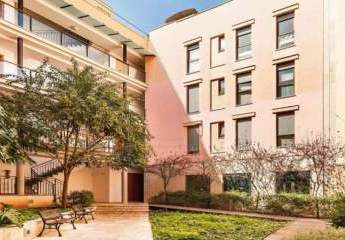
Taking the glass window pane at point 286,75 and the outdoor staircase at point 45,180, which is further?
the glass window pane at point 286,75

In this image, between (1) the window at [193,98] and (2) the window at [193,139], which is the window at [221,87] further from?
(2) the window at [193,139]

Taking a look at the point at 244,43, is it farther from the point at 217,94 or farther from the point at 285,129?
the point at 285,129

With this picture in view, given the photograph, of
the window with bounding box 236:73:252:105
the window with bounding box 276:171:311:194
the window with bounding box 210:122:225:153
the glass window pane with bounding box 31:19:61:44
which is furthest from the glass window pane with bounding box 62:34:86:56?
the window with bounding box 276:171:311:194

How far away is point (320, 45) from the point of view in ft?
89.5

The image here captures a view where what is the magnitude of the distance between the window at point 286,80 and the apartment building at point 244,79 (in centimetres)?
6

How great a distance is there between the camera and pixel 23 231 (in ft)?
48.9

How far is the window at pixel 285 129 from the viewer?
1115 inches

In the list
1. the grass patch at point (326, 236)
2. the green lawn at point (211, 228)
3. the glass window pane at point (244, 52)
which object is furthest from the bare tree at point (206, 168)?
the grass patch at point (326, 236)

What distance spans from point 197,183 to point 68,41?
478 inches

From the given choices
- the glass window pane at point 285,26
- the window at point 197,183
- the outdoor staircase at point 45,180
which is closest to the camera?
the outdoor staircase at point 45,180

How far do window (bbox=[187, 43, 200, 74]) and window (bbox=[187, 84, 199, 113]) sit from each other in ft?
3.74

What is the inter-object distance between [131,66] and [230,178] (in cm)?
1182

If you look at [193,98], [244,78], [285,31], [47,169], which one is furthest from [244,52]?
[47,169]

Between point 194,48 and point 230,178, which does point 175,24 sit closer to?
point 194,48
